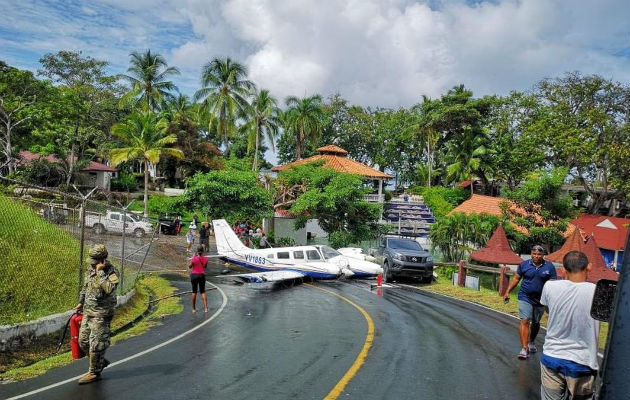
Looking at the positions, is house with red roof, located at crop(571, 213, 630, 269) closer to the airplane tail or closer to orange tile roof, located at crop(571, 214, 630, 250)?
orange tile roof, located at crop(571, 214, 630, 250)

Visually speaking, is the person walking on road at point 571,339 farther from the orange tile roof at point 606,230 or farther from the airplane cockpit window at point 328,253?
the orange tile roof at point 606,230

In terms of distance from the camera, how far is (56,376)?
7523mm

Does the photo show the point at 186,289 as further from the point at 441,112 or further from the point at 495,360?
the point at 441,112

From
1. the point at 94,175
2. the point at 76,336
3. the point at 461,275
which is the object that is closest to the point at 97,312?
the point at 76,336

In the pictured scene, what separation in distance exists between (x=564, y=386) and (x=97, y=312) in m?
6.42

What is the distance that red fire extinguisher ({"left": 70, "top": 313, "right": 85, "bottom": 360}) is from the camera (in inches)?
288

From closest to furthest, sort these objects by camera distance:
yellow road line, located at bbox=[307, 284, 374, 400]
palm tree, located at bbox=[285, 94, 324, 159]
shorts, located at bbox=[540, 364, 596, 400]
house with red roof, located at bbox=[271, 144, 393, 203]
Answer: shorts, located at bbox=[540, 364, 596, 400]
yellow road line, located at bbox=[307, 284, 374, 400]
house with red roof, located at bbox=[271, 144, 393, 203]
palm tree, located at bbox=[285, 94, 324, 159]

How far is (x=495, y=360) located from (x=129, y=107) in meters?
57.7

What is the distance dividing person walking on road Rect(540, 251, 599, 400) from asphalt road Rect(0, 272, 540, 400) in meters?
2.52

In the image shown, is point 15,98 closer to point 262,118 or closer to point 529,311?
point 262,118

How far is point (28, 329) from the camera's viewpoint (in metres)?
8.98

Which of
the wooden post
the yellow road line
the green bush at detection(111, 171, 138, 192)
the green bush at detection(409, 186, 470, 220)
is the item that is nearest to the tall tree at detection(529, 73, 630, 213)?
the green bush at detection(409, 186, 470, 220)

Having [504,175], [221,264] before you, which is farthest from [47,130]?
[504,175]

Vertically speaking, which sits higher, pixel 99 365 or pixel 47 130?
pixel 47 130
